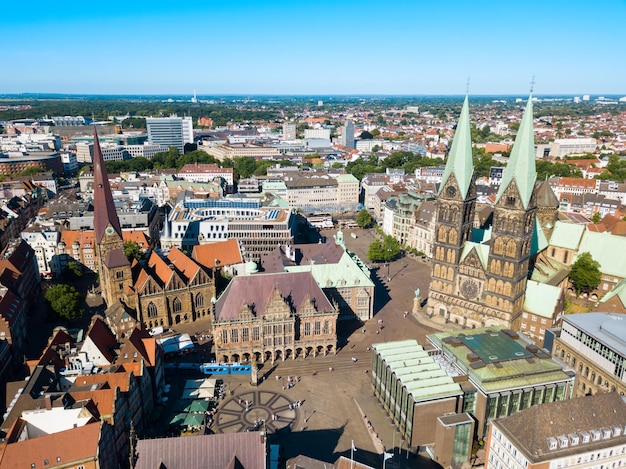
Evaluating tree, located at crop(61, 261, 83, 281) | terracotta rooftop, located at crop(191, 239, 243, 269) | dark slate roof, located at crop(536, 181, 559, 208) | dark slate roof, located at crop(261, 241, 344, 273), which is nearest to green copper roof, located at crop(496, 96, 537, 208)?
dark slate roof, located at crop(536, 181, 559, 208)

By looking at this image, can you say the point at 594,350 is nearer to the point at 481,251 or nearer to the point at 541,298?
the point at 541,298

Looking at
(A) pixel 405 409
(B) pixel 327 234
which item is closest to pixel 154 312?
(A) pixel 405 409

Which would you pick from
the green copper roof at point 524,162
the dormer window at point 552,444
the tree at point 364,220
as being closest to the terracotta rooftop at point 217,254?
the green copper roof at point 524,162

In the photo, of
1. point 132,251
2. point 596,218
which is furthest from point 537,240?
point 132,251

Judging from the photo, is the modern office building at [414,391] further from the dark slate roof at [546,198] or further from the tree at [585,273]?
the dark slate roof at [546,198]

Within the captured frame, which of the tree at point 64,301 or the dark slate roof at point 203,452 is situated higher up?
the dark slate roof at point 203,452

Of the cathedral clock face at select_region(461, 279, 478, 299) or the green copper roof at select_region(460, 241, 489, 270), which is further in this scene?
the cathedral clock face at select_region(461, 279, 478, 299)

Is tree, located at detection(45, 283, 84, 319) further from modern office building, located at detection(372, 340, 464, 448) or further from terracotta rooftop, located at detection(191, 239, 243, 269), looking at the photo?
modern office building, located at detection(372, 340, 464, 448)
